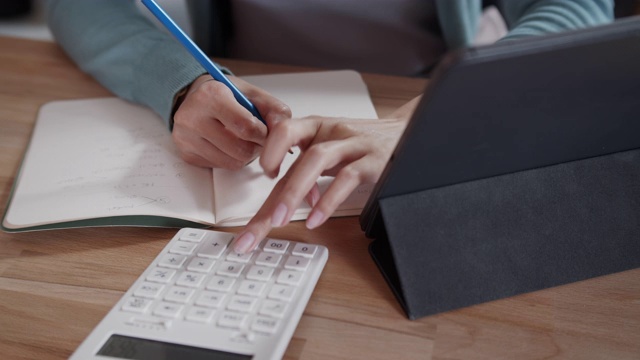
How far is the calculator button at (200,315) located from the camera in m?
0.51

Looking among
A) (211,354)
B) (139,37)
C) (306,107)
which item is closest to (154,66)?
(139,37)

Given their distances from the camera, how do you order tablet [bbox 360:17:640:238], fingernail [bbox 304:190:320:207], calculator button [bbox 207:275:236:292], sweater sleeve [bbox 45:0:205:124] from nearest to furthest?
tablet [bbox 360:17:640:238] < calculator button [bbox 207:275:236:292] < fingernail [bbox 304:190:320:207] < sweater sleeve [bbox 45:0:205:124]

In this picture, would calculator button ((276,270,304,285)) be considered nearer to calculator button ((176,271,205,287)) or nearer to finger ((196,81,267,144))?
calculator button ((176,271,205,287))

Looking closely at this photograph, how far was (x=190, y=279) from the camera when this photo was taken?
0.55 meters

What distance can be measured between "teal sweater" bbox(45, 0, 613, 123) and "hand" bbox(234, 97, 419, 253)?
0.24 meters

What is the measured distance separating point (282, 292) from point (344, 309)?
0.19 ft

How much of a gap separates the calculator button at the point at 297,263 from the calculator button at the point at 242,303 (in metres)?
0.05

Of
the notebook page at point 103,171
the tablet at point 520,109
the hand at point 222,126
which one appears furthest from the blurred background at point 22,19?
the tablet at point 520,109

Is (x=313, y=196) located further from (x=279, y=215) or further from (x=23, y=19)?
(x=23, y=19)

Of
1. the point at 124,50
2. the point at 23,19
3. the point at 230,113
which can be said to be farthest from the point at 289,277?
the point at 23,19

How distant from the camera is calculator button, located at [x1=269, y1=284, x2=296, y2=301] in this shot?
523mm

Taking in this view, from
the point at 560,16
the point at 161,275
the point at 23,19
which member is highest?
the point at 161,275

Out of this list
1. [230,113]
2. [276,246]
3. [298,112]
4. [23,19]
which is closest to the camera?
[276,246]

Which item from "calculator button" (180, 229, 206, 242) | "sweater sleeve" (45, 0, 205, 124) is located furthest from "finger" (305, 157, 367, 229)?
"sweater sleeve" (45, 0, 205, 124)
